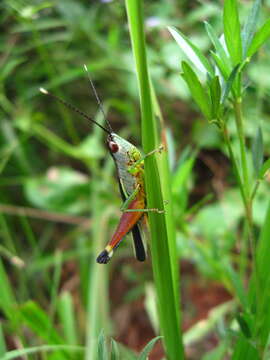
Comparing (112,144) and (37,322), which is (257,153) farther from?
(37,322)

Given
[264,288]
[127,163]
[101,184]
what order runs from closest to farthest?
[264,288] < [127,163] < [101,184]

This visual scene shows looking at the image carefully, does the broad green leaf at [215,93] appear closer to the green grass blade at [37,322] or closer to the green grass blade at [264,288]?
the green grass blade at [264,288]

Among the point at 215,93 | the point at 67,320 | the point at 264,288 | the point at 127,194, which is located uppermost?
the point at 215,93

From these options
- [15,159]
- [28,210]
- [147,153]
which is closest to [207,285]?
[28,210]

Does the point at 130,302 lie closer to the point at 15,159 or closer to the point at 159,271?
the point at 15,159

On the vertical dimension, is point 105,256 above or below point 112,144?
below

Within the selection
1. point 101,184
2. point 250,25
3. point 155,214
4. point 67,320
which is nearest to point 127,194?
point 155,214

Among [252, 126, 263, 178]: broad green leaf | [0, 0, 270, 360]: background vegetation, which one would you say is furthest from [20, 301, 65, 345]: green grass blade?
[252, 126, 263, 178]: broad green leaf

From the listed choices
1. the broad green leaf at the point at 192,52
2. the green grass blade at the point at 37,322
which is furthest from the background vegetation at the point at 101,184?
the broad green leaf at the point at 192,52
